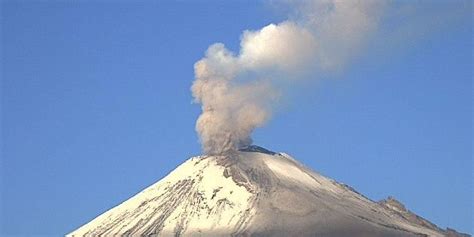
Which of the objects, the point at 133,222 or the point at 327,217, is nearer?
the point at 327,217

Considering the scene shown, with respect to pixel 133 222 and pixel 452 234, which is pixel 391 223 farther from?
pixel 133 222

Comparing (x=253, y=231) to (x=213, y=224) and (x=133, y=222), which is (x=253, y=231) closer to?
(x=213, y=224)

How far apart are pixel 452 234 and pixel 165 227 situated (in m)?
55.8

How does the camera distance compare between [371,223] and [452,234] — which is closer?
[371,223]

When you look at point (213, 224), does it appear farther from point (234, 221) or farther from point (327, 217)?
point (327, 217)

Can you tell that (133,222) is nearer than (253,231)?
No

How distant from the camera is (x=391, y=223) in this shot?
190875 mm

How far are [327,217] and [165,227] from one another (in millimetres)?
31416

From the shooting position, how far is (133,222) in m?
200

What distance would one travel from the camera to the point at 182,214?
654 ft

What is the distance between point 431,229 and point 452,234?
4.12 meters

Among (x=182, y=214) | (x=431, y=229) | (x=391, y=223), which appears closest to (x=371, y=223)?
(x=391, y=223)

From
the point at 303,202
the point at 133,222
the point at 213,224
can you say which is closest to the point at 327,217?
the point at 303,202

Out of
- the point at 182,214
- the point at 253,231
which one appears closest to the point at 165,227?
the point at 182,214
